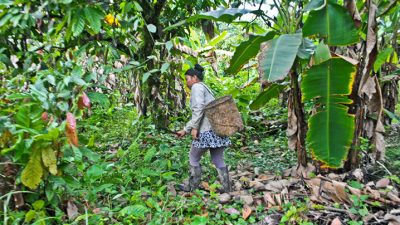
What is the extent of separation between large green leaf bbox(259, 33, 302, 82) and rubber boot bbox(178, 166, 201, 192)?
1.43 metres

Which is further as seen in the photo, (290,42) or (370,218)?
(290,42)

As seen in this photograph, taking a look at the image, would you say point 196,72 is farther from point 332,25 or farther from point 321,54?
point 332,25

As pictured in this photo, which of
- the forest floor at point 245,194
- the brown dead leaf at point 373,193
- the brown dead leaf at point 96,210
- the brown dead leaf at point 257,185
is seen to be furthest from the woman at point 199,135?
the brown dead leaf at point 373,193

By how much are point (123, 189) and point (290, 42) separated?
1902 mm

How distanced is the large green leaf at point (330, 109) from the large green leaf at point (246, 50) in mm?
613

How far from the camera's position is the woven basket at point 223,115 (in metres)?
3.81

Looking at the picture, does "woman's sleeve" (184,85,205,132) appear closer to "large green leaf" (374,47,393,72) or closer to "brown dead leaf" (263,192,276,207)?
"brown dead leaf" (263,192,276,207)

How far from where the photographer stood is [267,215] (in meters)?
3.21

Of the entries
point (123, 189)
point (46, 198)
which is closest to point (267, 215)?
point (123, 189)

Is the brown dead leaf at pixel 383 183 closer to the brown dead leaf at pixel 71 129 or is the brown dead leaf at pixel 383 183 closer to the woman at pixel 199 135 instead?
the woman at pixel 199 135

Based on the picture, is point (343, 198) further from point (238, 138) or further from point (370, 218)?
point (238, 138)

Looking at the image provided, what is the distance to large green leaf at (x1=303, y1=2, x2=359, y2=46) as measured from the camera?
312cm

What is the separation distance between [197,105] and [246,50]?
0.71 metres

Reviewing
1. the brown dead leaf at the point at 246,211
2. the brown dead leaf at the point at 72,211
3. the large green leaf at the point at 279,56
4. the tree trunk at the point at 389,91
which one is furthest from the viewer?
the tree trunk at the point at 389,91
